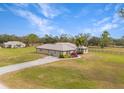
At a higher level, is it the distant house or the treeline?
the treeline

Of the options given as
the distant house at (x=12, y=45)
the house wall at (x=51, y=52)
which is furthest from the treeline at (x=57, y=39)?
the house wall at (x=51, y=52)

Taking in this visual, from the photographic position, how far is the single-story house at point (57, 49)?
1584 centimetres

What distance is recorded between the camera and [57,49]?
15883 millimetres

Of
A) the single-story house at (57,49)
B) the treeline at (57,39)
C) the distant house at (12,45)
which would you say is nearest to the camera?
the treeline at (57,39)

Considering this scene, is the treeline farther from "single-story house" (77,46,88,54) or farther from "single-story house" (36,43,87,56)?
→ "single-story house" (77,46,88,54)

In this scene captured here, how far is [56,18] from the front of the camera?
1020cm

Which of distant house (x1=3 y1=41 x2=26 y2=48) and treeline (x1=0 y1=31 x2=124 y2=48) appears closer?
treeline (x1=0 y1=31 x2=124 y2=48)

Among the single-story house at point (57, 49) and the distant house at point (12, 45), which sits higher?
the distant house at point (12, 45)

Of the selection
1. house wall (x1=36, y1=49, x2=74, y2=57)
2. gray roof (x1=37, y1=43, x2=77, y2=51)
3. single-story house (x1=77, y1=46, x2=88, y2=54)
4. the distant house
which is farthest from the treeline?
single-story house (x1=77, y1=46, x2=88, y2=54)

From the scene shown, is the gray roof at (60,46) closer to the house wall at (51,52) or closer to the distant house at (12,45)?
the house wall at (51,52)

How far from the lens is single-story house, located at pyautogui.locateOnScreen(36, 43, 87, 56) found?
15835mm
